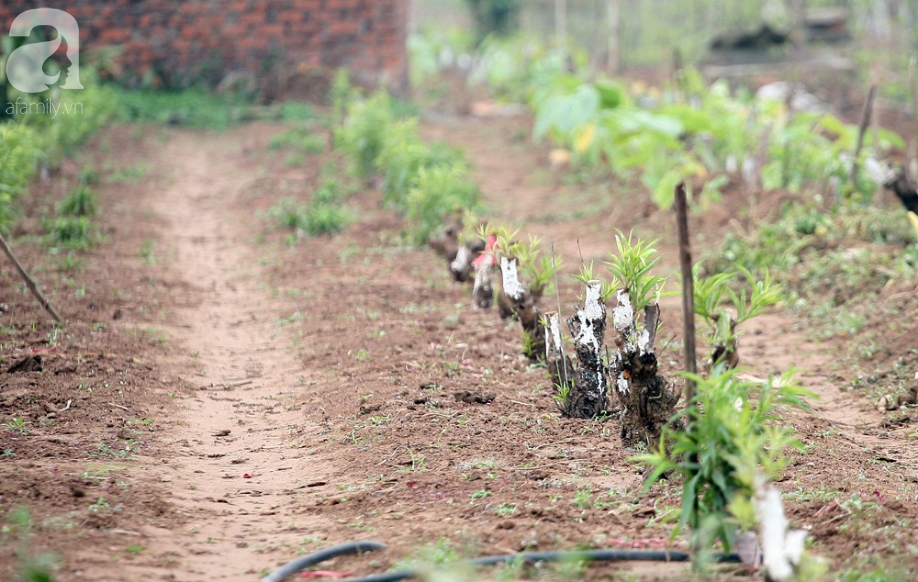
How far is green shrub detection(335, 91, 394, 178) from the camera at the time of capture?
371 inches

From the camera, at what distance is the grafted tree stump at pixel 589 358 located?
4141 millimetres

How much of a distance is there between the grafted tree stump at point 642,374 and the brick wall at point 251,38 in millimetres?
11731

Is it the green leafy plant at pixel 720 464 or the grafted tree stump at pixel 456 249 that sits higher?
the grafted tree stump at pixel 456 249

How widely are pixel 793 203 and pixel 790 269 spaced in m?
1.12

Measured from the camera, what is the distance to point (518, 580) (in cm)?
290

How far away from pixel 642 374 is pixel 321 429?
1.49m

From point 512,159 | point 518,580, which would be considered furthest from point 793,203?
point 518,580

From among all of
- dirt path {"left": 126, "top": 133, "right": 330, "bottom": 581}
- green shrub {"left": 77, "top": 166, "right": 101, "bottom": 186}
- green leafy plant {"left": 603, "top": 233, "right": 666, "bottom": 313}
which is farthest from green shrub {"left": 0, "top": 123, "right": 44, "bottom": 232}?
green leafy plant {"left": 603, "top": 233, "right": 666, "bottom": 313}

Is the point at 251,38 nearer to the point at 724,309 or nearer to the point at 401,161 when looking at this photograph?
the point at 401,161

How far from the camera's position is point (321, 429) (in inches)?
173

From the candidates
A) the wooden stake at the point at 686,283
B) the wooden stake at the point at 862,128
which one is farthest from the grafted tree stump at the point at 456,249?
the wooden stake at the point at 686,283

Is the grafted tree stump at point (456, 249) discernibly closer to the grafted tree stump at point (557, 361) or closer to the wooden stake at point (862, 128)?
the grafted tree stump at point (557, 361)

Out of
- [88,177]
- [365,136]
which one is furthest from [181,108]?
[365,136]

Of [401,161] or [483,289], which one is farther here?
[401,161]
